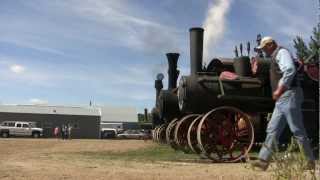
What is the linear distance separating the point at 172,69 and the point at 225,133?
1025 centimetres

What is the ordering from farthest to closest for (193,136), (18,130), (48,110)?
(48,110)
(18,130)
(193,136)

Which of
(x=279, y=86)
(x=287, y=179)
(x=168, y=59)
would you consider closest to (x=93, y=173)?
(x=279, y=86)

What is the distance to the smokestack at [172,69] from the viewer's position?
23125 mm

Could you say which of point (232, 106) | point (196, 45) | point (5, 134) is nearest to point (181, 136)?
point (196, 45)

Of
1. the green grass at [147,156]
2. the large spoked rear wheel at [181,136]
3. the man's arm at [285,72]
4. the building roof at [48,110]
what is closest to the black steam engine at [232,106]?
the green grass at [147,156]

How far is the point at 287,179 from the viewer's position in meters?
4.99

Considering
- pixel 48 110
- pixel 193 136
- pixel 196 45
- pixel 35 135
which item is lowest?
pixel 193 136

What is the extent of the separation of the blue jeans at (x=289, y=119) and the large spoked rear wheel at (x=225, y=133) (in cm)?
585

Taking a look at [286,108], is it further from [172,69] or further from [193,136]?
[172,69]

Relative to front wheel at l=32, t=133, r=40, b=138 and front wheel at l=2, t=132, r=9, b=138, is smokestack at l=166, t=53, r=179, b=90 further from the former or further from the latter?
front wheel at l=32, t=133, r=40, b=138

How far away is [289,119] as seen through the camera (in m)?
7.32

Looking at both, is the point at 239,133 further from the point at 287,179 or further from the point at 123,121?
the point at 123,121

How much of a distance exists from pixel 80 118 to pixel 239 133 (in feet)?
212

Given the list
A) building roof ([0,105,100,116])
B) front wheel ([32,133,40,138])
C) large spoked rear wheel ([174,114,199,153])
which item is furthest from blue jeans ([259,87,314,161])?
building roof ([0,105,100,116])
